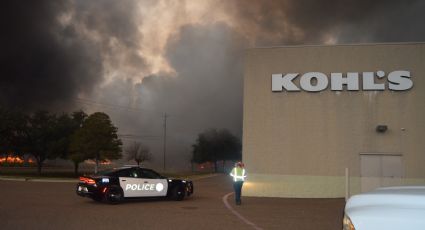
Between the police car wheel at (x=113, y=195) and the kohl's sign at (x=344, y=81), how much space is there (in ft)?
29.5

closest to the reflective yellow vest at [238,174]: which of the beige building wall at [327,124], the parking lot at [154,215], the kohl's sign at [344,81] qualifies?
the parking lot at [154,215]

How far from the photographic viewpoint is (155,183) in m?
17.4

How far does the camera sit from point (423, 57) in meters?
Answer: 20.6

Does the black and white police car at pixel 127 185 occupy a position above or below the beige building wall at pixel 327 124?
below

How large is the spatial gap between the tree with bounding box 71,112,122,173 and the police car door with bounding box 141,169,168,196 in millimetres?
28217

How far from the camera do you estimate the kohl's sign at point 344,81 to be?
2055cm

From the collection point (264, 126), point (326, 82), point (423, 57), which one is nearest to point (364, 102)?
point (326, 82)

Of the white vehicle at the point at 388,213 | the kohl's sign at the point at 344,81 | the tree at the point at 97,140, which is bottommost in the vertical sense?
the white vehicle at the point at 388,213

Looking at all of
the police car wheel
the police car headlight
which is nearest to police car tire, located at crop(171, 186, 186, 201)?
the police car wheel

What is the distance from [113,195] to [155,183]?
1.84m

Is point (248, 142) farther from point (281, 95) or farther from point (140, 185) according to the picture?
point (140, 185)

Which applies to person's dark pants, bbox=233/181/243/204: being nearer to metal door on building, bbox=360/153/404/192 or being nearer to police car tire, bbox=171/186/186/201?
police car tire, bbox=171/186/186/201

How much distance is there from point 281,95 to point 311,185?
438cm

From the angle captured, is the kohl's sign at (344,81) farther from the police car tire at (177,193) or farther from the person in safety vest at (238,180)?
the police car tire at (177,193)
